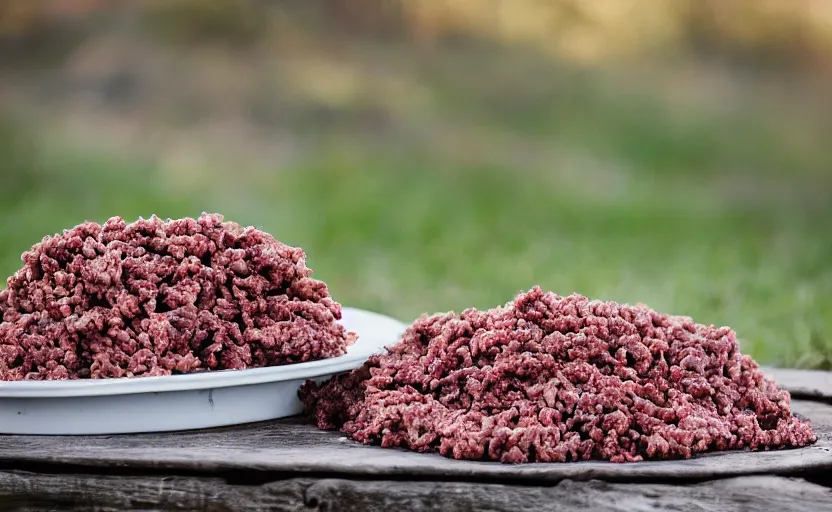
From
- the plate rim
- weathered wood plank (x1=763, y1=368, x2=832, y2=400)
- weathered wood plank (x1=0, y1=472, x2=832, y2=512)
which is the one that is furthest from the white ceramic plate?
weathered wood plank (x1=763, y1=368, x2=832, y2=400)

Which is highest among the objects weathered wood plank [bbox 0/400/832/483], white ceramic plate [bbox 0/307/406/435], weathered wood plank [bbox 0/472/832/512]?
white ceramic plate [bbox 0/307/406/435]

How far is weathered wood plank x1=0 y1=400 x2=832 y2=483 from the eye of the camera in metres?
1.63

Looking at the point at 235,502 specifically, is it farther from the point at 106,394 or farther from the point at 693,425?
the point at 693,425

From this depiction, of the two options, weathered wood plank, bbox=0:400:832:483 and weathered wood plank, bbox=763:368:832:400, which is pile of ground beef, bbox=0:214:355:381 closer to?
weathered wood plank, bbox=0:400:832:483

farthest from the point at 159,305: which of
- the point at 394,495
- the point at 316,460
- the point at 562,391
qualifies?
the point at 562,391

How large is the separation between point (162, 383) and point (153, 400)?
91 millimetres

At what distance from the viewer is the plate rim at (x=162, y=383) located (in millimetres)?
1777

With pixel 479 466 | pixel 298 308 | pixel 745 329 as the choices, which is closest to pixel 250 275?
pixel 298 308

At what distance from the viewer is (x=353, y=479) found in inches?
65.2

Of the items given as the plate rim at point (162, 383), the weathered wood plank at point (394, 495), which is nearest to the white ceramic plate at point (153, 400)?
the plate rim at point (162, 383)

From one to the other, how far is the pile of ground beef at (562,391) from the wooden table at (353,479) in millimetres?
44

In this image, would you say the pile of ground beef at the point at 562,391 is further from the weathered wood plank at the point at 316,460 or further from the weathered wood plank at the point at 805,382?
the weathered wood plank at the point at 805,382

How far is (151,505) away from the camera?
5.58 feet

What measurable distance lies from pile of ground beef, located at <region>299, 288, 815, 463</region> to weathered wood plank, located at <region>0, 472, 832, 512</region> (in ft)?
0.35
